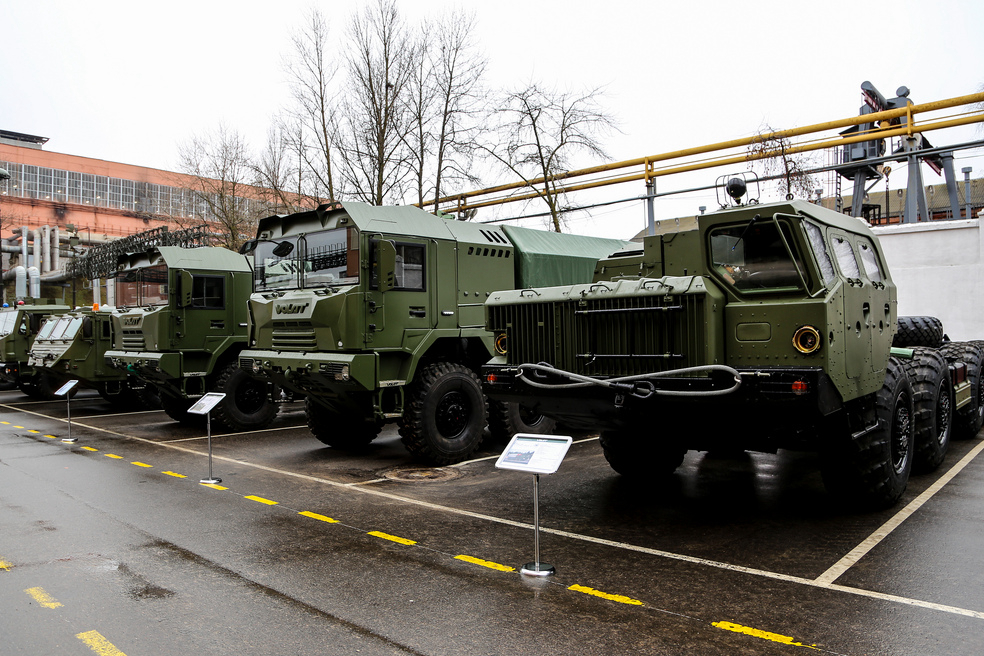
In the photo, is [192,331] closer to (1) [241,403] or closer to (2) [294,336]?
(1) [241,403]

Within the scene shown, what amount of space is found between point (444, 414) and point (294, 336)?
6.96 feet

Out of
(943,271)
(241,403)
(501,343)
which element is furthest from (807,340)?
(943,271)

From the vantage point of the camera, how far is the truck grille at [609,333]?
565 centimetres

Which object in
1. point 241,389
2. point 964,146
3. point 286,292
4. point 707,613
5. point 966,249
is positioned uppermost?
point 964,146

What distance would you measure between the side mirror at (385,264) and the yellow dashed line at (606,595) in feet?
15.8

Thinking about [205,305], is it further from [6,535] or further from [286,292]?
[6,535]

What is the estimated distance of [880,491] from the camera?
6.13 m

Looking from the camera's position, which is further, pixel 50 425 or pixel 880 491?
pixel 50 425

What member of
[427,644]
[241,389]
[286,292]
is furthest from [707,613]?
[241,389]

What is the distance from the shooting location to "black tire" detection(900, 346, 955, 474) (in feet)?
24.5

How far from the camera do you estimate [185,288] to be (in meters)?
12.4

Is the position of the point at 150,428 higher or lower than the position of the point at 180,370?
lower

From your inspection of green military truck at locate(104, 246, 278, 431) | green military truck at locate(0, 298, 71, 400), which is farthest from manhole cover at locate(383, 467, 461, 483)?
green military truck at locate(0, 298, 71, 400)

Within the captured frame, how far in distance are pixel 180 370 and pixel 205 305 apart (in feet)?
4.01
